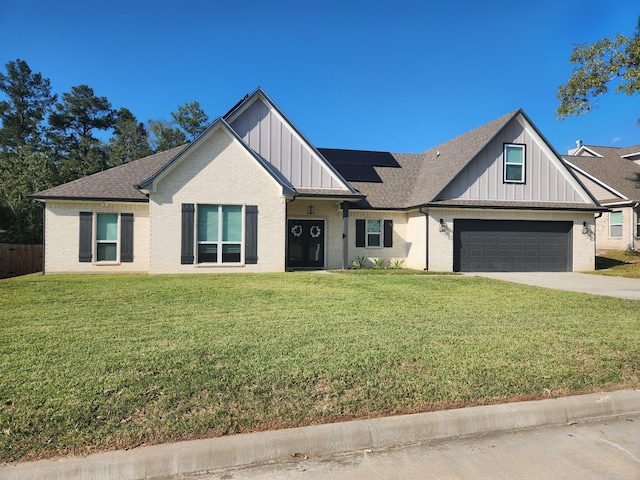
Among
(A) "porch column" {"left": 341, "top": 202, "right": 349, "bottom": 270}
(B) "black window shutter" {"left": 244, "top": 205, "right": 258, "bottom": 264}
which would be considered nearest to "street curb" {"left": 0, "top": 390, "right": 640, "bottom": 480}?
(B) "black window shutter" {"left": 244, "top": 205, "right": 258, "bottom": 264}

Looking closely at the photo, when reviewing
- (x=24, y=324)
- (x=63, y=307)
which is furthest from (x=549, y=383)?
(x=63, y=307)

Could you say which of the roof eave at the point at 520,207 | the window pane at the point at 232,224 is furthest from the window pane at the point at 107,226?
the roof eave at the point at 520,207

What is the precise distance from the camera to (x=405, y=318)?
724cm

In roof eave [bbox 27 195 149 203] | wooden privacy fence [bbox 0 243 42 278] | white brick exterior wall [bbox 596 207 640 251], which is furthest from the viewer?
white brick exterior wall [bbox 596 207 640 251]

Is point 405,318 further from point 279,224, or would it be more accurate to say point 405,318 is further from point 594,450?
point 279,224

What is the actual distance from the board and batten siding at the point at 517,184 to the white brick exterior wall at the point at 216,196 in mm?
7129

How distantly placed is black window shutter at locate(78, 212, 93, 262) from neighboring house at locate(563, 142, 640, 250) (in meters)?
23.0

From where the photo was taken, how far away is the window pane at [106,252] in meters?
15.7

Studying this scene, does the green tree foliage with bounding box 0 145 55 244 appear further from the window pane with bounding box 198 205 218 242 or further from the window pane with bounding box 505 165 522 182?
the window pane with bounding box 505 165 522 182

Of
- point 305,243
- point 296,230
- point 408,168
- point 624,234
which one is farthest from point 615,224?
point 296,230

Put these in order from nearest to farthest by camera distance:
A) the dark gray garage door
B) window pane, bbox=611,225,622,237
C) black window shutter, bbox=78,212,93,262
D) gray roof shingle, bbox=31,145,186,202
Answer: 1. gray roof shingle, bbox=31,145,186,202
2. black window shutter, bbox=78,212,93,262
3. the dark gray garage door
4. window pane, bbox=611,225,622,237

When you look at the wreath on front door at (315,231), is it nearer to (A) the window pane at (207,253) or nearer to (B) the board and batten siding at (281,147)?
(B) the board and batten siding at (281,147)

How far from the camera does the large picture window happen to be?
1809 centimetres

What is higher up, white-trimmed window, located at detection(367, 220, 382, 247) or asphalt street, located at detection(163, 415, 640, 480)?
white-trimmed window, located at detection(367, 220, 382, 247)
